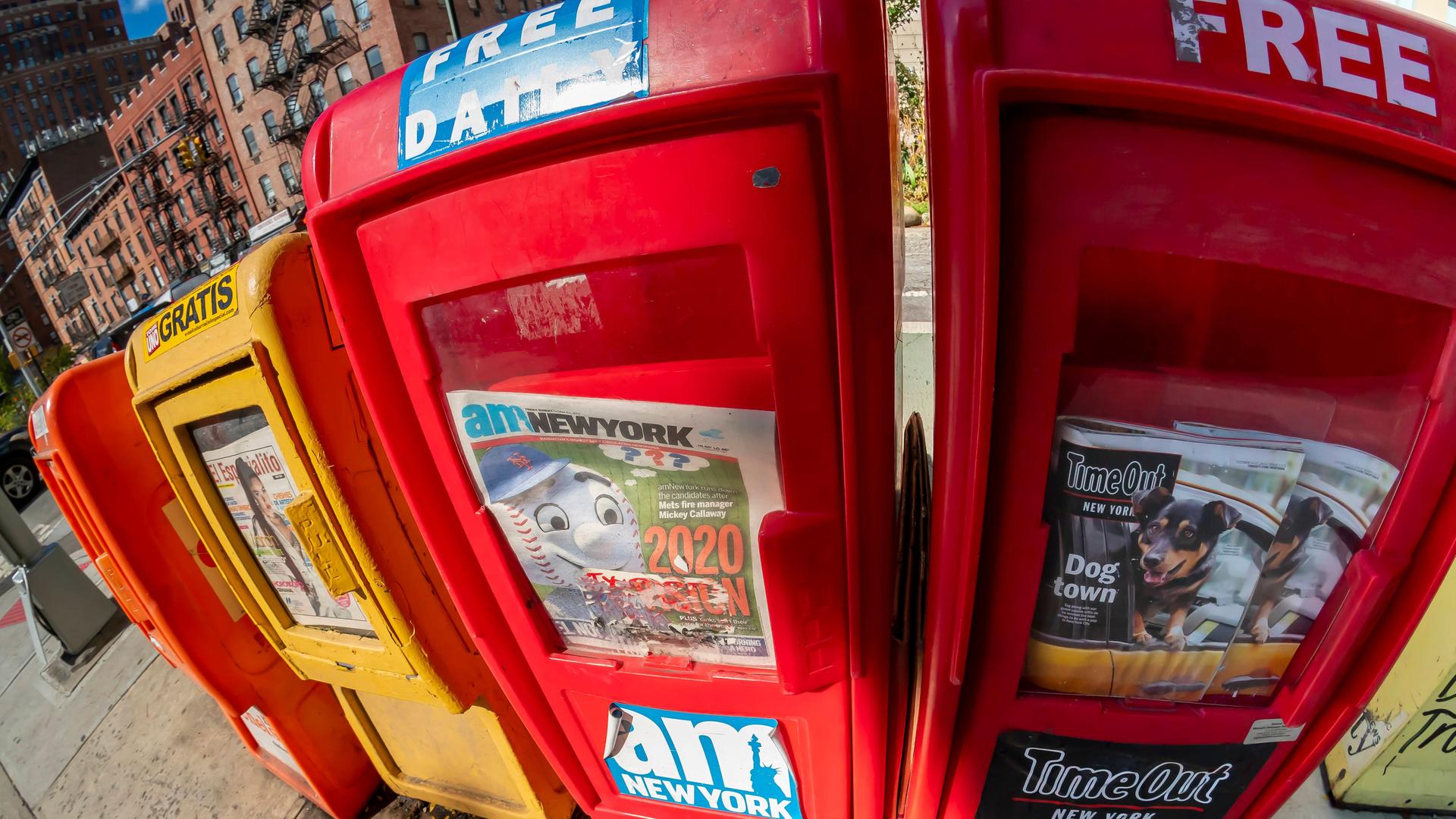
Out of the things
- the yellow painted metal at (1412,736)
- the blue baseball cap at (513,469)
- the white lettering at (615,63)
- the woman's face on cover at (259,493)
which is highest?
the white lettering at (615,63)

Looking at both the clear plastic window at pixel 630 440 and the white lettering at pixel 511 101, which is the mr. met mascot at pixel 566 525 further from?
the white lettering at pixel 511 101

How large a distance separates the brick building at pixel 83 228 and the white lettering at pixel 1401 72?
51.4 metres

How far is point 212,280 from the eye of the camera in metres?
2.10

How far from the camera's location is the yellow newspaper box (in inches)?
75.8

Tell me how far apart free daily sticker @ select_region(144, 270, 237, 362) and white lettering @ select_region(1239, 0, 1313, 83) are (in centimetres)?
237

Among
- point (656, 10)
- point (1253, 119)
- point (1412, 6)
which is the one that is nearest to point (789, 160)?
point (656, 10)

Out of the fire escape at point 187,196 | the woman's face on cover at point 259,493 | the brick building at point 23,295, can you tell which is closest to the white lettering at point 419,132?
the woman's face on cover at point 259,493

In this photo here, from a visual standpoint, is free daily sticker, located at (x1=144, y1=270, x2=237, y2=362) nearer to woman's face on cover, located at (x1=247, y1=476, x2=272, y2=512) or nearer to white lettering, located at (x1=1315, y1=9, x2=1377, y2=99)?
woman's face on cover, located at (x1=247, y1=476, x2=272, y2=512)

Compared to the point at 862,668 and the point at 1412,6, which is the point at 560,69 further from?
the point at 1412,6

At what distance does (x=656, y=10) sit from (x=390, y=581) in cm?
181

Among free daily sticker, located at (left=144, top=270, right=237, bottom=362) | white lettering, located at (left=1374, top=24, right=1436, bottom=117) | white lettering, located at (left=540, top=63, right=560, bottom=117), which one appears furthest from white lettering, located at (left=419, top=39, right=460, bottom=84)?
white lettering, located at (left=1374, top=24, right=1436, bottom=117)

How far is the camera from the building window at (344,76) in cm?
2488

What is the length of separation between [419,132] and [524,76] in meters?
0.28

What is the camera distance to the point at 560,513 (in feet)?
5.71
